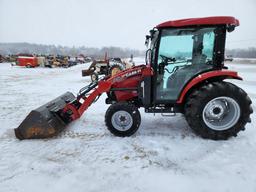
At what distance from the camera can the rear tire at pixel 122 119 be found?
13.5 ft

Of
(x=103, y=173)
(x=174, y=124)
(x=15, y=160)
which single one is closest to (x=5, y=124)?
(x=15, y=160)

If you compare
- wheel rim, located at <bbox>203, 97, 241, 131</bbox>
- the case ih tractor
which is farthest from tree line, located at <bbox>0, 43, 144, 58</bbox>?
wheel rim, located at <bbox>203, 97, 241, 131</bbox>

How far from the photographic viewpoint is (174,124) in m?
4.96

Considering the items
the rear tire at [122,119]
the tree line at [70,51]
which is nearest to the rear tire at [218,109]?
the rear tire at [122,119]

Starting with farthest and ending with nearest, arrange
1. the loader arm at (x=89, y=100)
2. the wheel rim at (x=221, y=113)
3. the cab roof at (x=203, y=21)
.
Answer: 1. the loader arm at (x=89, y=100)
2. the wheel rim at (x=221, y=113)
3. the cab roof at (x=203, y=21)

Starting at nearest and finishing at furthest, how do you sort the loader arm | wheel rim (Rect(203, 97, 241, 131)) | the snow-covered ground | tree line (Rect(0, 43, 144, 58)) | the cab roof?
the snow-covered ground
the cab roof
wheel rim (Rect(203, 97, 241, 131))
the loader arm
tree line (Rect(0, 43, 144, 58))

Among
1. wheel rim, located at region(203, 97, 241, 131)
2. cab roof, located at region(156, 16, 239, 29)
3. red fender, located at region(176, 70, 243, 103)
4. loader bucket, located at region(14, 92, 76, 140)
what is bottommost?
loader bucket, located at region(14, 92, 76, 140)

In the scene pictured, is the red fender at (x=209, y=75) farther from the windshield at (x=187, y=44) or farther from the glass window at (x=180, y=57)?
the windshield at (x=187, y=44)

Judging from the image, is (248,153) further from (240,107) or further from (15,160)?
(15,160)

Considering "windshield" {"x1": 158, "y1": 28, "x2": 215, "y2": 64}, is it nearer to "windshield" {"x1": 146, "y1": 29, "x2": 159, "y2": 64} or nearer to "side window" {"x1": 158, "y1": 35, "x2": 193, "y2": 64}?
"side window" {"x1": 158, "y1": 35, "x2": 193, "y2": 64}

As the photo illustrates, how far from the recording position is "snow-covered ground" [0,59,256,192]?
9.20ft

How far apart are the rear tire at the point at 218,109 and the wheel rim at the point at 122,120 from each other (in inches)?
44.6

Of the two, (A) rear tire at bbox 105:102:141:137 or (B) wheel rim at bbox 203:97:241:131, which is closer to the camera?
(B) wheel rim at bbox 203:97:241:131

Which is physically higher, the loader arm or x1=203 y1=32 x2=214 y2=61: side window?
x1=203 y1=32 x2=214 y2=61: side window
